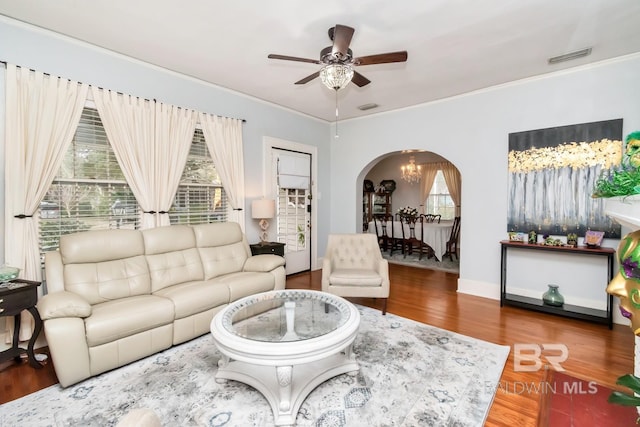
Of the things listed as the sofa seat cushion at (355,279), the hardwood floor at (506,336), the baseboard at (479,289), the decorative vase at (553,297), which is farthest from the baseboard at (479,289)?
the sofa seat cushion at (355,279)

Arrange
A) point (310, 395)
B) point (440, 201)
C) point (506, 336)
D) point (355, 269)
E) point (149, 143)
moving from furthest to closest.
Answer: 1. point (440, 201)
2. point (355, 269)
3. point (149, 143)
4. point (506, 336)
5. point (310, 395)

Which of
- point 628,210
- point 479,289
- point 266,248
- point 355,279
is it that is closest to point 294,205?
point 266,248

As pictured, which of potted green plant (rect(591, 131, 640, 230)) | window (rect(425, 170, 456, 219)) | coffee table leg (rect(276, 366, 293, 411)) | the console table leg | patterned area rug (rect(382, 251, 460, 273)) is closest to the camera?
potted green plant (rect(591, 131, 640, 230))

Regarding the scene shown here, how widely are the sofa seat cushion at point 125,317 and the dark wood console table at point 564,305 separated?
3914mm

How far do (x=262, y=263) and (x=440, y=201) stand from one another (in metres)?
6.37

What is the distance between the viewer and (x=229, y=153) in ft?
13.5

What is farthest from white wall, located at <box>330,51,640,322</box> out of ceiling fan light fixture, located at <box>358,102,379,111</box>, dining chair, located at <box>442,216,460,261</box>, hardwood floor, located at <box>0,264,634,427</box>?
dining chair, located at <box>442,216,460,261</box>

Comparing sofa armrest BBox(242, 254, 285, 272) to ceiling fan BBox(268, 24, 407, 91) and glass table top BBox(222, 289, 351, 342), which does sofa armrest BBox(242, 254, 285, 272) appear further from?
ceiling fan BBox(268, 24, 407, 91)

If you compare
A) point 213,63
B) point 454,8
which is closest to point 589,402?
point 454,8

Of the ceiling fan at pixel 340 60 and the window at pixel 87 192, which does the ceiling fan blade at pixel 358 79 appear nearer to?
the ceiling fan at pixel 340 60

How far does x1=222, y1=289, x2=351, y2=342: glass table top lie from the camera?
6.59 feet

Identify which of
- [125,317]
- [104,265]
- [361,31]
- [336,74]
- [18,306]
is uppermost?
[361,31]

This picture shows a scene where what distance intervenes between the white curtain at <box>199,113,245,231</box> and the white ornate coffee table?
196cm

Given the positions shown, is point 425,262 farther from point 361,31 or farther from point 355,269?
point 361,31
